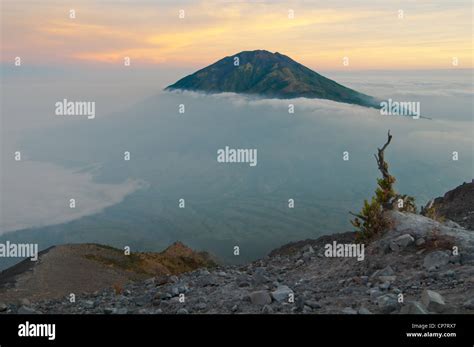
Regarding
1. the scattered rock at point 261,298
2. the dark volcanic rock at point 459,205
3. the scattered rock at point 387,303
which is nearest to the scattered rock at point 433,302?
the scattered rock at point 387,303

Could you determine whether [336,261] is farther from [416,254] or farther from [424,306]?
[424,306]

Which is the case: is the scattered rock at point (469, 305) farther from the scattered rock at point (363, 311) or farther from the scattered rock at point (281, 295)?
the scattered rock at point (281, 295)

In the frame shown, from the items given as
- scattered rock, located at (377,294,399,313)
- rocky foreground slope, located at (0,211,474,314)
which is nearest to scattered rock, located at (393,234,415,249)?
rocky foreground slope, located at (0,211,474,314)

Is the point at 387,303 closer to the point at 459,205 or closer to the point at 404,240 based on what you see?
the point at 404,240

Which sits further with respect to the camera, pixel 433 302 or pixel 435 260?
pixel 435 260

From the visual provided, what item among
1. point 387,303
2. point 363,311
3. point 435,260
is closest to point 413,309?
point 363,311

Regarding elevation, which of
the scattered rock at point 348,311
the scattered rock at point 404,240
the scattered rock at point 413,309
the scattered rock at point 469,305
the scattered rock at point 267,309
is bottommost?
the scattered rock at point 267,309

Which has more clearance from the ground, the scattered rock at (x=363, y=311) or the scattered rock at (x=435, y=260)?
the scattered rock at (x=435, y=260)
